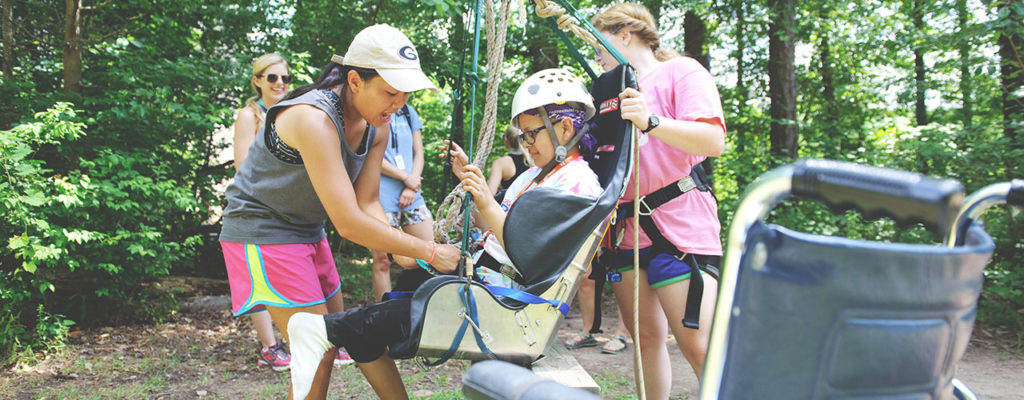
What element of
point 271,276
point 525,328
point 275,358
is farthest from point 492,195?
point 275,358

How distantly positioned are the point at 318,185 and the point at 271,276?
505 millimetres

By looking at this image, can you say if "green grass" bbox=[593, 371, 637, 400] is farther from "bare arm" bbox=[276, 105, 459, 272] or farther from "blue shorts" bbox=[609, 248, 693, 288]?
"bare arm" bbox=[276, 105, 459, 272]

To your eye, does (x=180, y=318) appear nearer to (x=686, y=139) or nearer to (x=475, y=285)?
(x=475, y=285)

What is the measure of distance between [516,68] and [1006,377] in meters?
8.55

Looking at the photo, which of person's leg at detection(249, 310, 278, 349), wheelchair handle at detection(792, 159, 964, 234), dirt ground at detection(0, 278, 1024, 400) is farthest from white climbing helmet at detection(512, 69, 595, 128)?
person's leg at detection(249, 310, 278, 349)

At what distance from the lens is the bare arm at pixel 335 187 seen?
2254 millimetres

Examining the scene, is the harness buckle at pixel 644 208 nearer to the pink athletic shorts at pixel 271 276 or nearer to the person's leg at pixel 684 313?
the person's leg at pixel 684 313

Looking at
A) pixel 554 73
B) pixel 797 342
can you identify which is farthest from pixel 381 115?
pixel 797 342

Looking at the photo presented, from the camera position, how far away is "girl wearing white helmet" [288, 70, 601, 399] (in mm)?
2209

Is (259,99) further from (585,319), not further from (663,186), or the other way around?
(585,319)

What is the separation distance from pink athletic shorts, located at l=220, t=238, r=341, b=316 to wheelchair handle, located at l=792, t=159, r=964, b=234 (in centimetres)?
205

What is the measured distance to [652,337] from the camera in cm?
270

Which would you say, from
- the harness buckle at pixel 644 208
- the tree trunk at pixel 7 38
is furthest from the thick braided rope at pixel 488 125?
the tree trunk at pixel 7 38

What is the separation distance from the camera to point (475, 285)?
2.15m
